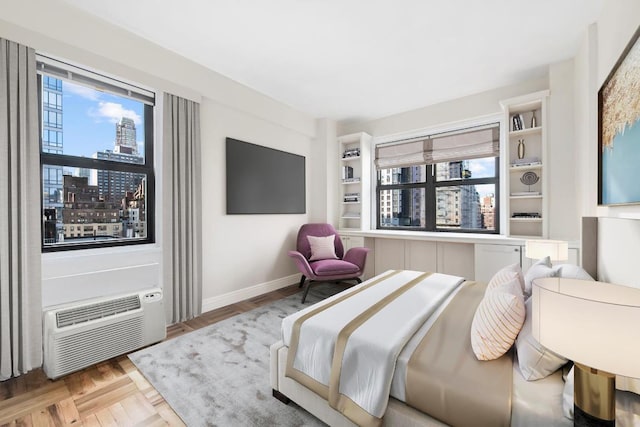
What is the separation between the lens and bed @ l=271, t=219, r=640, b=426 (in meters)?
0.95

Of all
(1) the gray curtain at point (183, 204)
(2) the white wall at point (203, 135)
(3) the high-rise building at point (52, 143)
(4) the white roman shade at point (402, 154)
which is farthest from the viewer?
(4) the white roman shade at point (402, 154)

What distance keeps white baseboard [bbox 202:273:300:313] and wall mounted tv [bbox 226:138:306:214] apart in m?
0.99

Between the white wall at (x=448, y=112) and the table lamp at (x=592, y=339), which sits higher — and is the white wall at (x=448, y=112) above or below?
above

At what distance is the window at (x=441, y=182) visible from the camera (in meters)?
3.63

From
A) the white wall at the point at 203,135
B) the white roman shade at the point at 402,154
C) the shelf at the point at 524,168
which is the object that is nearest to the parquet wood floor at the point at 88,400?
the white wall at the point at 203,135

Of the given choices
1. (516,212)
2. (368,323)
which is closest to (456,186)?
(516,212)

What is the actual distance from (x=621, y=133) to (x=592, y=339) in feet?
4.23

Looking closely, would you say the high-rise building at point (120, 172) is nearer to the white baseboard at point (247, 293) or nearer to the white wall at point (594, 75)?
the white baseboard at point (247, 293)

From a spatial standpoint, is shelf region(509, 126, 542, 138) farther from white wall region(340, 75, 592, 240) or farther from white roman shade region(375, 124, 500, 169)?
white roman shade region(375, 124, 500, 169)

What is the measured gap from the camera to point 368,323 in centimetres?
149

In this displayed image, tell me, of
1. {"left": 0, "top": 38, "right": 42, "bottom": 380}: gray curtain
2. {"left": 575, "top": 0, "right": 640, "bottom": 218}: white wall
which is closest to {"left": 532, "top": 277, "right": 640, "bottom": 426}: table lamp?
{"left": 575, "top": 0, "right": 640, "bottom": 218}: white wall

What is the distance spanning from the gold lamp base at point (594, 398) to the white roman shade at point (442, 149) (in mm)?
3321

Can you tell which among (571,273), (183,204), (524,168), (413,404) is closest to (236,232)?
(183,204)

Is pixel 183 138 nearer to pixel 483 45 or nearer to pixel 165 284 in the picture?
pixel 165 284
